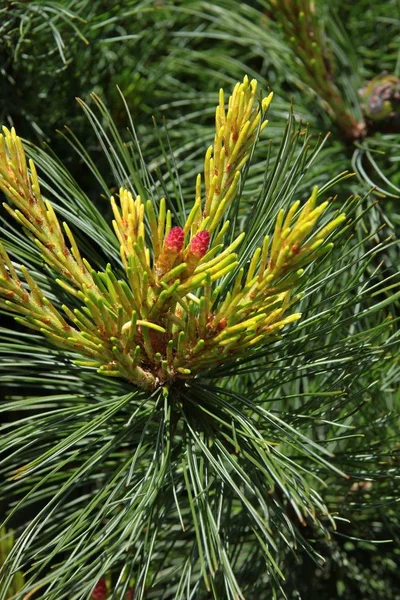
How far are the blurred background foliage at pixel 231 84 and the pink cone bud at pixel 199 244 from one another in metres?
0.24

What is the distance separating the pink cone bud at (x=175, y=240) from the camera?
1.71 ft

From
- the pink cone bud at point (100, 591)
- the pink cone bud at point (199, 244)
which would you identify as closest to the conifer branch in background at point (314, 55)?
the pink cone bud at point (199, 244)

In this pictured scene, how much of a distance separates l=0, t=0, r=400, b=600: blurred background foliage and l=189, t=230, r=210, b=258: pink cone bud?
0.79 feet

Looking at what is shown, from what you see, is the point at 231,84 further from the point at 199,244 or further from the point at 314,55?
the point at 199,244

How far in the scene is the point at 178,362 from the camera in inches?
23.3

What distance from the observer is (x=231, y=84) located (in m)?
0.97

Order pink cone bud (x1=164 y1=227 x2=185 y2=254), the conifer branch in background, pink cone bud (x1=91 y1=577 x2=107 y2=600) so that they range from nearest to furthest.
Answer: pink cone bud (x1=164 y1=227 x2=185 y2=254), pink cone bud (x1=91 y1=577 x2=107 y2=600), the conifer branch in background

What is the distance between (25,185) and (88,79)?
383mm

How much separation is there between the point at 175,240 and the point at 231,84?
1.64 feet

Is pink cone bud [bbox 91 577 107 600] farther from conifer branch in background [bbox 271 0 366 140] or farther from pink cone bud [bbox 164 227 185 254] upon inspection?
conifer branch in background [bbox 271 0 366 140]

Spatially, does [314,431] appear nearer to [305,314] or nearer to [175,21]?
[305,314]

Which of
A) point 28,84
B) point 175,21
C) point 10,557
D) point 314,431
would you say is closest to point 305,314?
point 314,431

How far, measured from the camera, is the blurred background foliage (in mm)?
782

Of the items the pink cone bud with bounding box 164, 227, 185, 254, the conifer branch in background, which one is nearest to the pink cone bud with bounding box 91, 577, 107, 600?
the pink cone bud with bounding box 164, 227, 185, 254
